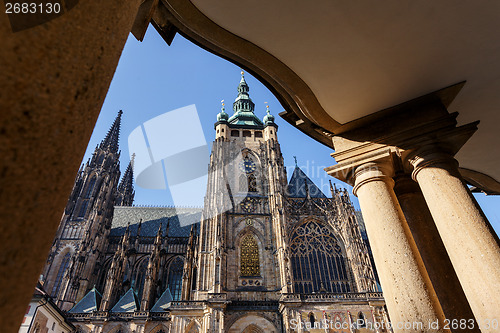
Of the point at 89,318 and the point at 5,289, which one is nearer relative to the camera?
the point at 5,289

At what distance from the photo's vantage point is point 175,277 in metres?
27.4

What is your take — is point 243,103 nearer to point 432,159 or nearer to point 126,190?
point 126,190

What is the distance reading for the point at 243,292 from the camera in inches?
787

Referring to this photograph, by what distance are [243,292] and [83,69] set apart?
20.7 metres

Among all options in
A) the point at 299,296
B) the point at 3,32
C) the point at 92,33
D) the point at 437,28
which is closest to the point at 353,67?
the point at 437,28

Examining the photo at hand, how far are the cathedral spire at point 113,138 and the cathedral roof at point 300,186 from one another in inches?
946

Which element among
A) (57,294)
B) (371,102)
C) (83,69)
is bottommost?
(83,69)

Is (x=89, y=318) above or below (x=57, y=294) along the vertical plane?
below

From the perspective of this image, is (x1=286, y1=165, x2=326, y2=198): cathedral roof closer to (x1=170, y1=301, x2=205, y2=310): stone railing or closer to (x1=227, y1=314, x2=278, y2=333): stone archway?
(x1=227, y1=314, x2=278, y2=333): stone archway

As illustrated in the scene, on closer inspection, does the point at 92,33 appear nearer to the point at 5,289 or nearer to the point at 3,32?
the point at 3,32

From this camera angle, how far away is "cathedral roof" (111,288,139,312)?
22.7 meters

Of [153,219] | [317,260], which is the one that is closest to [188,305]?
[317,260]

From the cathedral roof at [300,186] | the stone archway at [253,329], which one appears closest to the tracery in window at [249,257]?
the stone archway at [253,329]

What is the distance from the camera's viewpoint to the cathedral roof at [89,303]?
73.8 feet
